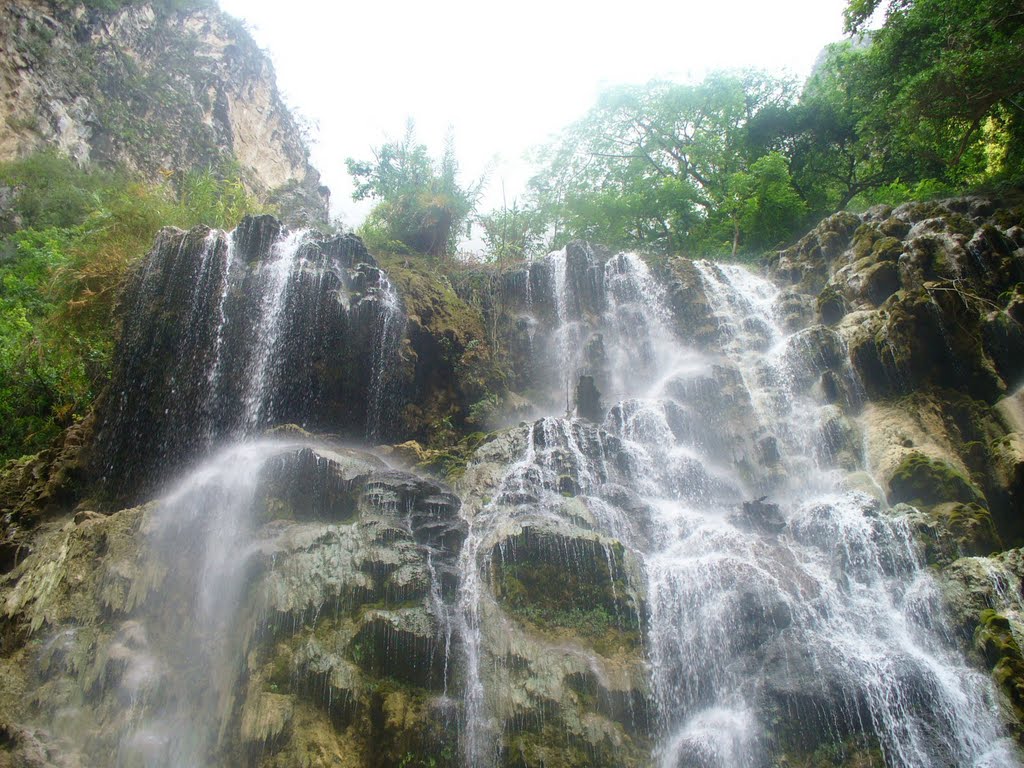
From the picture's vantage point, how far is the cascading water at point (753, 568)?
21.3 feet

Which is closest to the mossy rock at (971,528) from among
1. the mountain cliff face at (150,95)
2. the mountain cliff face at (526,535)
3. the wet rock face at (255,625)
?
the mountain cliff face at (526,535)

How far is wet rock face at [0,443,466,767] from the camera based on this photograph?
6555 mm

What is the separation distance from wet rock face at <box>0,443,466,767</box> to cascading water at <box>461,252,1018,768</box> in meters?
0.75

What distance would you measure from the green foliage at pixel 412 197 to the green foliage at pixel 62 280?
13.3 ft

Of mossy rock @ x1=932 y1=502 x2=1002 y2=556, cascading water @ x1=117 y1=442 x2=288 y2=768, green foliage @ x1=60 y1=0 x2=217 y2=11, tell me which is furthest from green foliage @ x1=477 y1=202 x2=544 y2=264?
green foliage @ x1=60 y1=0 x2=217 y2=11

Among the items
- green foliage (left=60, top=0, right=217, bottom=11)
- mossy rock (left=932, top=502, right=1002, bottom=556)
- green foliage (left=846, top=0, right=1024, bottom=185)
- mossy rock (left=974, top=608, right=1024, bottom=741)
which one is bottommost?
mossy rock (left=974, top=608, right=1024, bottom=741)

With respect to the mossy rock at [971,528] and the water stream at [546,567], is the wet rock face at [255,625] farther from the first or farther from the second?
the mossy rock at [971,528]

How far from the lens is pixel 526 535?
8352 millimetres

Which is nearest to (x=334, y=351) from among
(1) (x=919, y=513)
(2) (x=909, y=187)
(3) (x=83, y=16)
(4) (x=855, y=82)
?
(1) (x=919, y=513)

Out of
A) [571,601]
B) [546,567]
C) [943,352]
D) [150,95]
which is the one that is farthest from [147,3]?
[943,352]

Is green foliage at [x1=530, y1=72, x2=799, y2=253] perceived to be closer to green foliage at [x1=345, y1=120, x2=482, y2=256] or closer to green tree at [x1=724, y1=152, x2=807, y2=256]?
green tree at [x1=724, y1=152, x2=807, y2=256]

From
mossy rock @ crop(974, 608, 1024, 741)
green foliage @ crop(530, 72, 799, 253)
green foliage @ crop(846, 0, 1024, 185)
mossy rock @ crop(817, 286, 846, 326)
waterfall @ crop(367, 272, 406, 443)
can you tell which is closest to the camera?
mossy rock @ crop(974, 608, 1024, 741)

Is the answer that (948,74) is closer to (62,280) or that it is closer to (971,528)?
(971,528)

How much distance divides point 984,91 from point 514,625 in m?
Answer: 15.3
